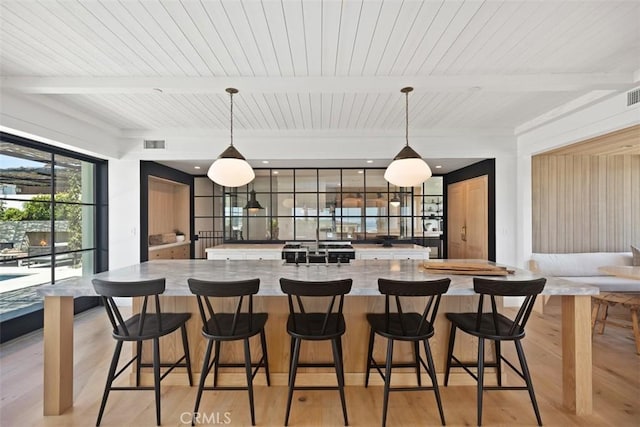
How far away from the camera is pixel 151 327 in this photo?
2031 millimetres

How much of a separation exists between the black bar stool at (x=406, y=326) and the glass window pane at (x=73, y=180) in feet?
13.8

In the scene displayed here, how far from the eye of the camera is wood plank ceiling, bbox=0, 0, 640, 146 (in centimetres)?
Result: 183

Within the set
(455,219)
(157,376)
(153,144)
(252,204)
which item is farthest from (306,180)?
(157,376)

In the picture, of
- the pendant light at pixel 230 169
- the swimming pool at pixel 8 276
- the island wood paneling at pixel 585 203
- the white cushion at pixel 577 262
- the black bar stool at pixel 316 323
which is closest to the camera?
the black bar stool at pixel 316 323

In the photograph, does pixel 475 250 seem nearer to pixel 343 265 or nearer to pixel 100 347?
pixel 343 265

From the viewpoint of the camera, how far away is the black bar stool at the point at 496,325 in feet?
5.89

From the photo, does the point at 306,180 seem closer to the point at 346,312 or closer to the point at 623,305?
the point at 346,312

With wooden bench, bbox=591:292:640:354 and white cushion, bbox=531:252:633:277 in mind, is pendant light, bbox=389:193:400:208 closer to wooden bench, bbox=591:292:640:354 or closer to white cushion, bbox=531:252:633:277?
white cushion, bbox=531:252:633:277

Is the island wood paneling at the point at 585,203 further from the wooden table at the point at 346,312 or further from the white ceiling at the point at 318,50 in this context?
the wooden table at the point at 346,312

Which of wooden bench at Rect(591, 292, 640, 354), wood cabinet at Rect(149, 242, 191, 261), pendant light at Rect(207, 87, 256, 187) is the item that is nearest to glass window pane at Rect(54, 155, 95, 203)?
wood cabinet at Rect(149, 242, 191, 261)

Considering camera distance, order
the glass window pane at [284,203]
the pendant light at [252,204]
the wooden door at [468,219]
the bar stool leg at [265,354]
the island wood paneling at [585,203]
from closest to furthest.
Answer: the bar stool leg at [265,354] → the wooden door at [468,219] → the island wood paneling at [585,203] → the pendant light at [252,204] → the glass window pane at [284,203]

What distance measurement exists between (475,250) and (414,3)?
4294 mm

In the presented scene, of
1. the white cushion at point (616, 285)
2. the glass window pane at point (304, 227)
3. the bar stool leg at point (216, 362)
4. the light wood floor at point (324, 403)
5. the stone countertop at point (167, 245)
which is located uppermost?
the glass window pane at point (304, 227)

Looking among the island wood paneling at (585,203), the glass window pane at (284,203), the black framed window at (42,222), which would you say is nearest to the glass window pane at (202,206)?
the glass window pane at (284,203)
